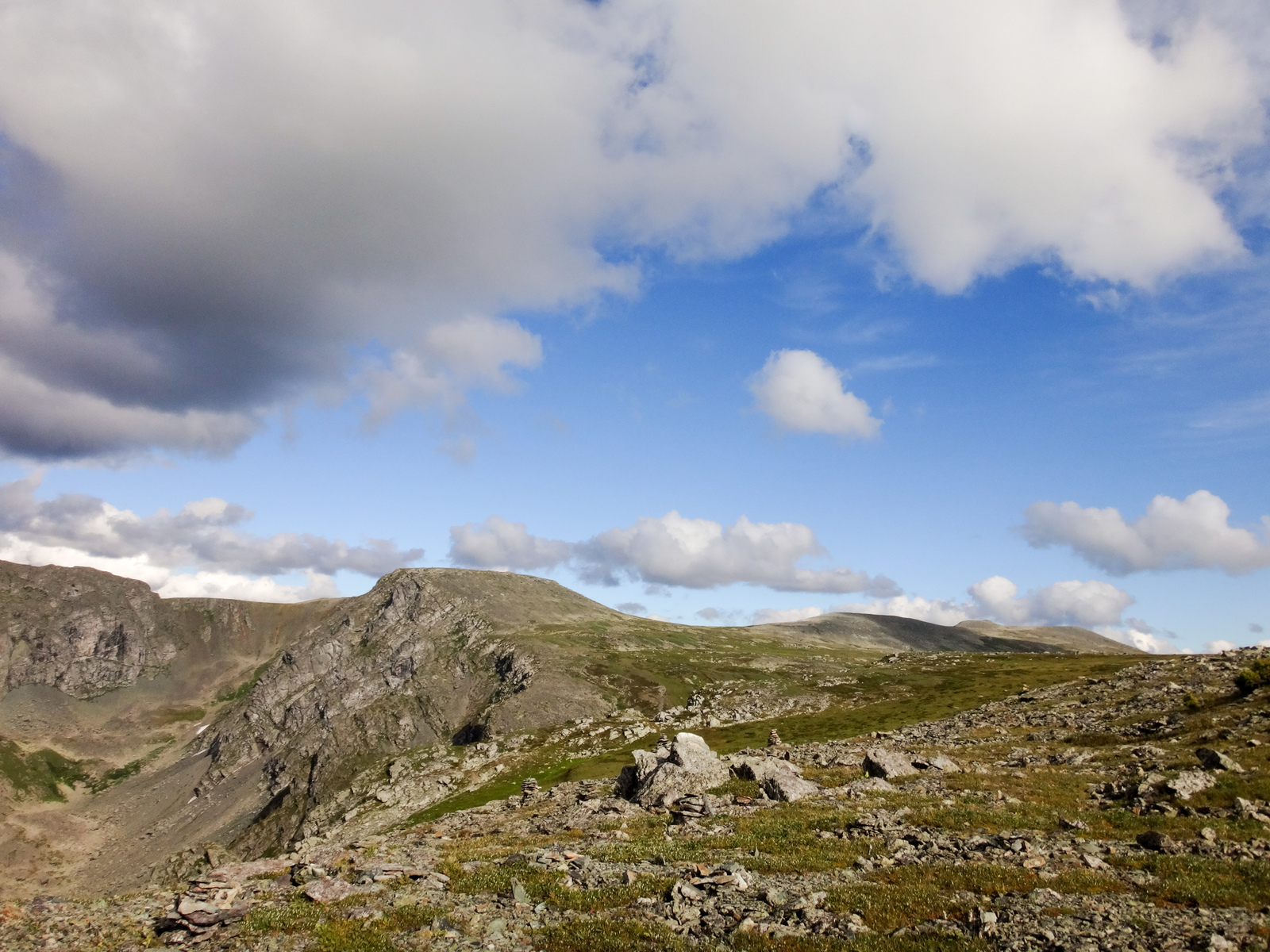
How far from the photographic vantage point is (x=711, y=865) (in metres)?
25.5

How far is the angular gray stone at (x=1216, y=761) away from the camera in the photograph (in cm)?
3650

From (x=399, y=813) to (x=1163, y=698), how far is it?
119384mm

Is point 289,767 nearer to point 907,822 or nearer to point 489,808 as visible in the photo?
point 489,808

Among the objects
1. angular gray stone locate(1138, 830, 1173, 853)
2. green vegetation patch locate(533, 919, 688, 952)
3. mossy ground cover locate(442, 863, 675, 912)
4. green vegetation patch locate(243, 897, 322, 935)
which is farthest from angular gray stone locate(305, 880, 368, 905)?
angular gray stone locate(1138, 830, 1173, 853)

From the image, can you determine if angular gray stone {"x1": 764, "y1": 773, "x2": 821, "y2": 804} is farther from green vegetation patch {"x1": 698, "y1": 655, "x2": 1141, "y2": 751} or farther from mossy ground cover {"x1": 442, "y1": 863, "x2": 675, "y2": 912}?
green vegetation patch {"x1": 698, "y1": 655, "x2": 1141, "y2": 751}

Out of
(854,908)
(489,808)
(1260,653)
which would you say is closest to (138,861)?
(489,808)

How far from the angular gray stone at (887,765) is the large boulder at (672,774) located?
10.7 meters

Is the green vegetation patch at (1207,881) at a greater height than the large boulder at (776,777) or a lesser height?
Result: greater

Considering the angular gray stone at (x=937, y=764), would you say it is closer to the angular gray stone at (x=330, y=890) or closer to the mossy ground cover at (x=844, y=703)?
the angular gray stone at (x=330, y=890)

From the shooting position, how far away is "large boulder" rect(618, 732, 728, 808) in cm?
4453

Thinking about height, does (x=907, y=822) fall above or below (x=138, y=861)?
above

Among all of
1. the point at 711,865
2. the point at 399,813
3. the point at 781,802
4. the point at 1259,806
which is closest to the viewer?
the point at 711,865

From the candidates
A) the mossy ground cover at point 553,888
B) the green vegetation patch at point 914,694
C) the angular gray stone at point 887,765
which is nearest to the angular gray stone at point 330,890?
the mossy ground cover at point 553,888

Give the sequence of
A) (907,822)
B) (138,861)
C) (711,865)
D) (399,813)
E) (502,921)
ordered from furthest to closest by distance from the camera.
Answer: (138,861) < (399,813) < (907,822) < (711,865) < (502,921)
